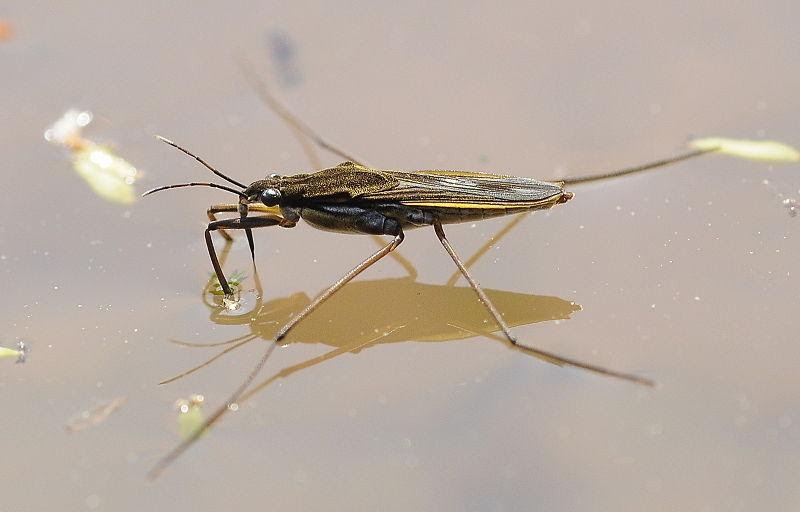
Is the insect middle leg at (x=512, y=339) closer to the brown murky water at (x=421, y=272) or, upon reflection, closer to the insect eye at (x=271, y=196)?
the brown murky water at (x=421, y=272)

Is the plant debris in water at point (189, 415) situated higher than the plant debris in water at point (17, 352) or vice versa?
the plant debris in water at point (17, 352)

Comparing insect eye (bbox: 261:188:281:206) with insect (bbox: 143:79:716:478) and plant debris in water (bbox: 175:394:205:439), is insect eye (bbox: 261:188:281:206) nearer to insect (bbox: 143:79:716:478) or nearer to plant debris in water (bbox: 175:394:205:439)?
insect (bbox: 143:79:716:478)

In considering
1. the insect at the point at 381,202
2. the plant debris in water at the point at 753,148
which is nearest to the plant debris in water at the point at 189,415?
the insect at the point at 381,202

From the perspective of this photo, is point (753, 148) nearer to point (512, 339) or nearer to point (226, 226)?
point (512, 339)

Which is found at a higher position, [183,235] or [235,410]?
[183,235]

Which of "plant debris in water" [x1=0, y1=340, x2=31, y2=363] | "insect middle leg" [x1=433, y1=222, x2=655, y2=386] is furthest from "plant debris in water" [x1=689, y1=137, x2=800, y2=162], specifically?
"plant debris in water" [x1=0, y1=340, x2=31, y2=363]

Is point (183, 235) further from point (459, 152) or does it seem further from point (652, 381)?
point (652, 381)

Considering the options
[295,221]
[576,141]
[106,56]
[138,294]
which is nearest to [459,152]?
[576,141]

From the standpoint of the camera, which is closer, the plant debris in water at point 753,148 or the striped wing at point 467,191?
the striped wing at point 467,191
